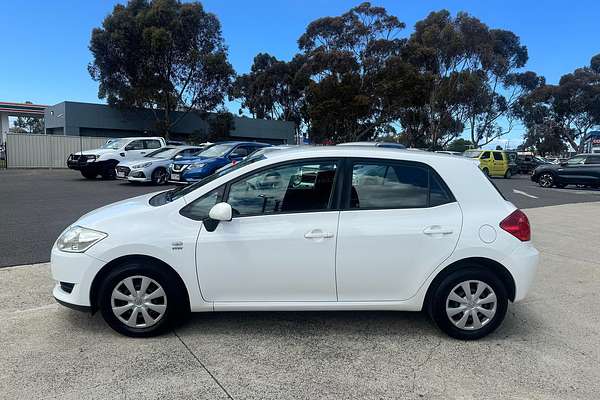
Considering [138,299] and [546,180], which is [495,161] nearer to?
[546,180]

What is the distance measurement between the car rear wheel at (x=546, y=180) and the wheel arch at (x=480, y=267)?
21.5 meters

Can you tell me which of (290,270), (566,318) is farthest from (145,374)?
(566,318)

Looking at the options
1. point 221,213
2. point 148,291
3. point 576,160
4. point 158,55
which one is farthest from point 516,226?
point 158,55

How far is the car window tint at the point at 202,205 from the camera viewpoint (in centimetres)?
393

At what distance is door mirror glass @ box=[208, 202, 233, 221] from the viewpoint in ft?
12.3

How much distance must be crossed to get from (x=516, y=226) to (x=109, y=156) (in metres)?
18.3

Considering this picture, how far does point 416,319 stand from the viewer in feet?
14.9

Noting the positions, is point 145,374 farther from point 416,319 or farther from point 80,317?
point 416,319

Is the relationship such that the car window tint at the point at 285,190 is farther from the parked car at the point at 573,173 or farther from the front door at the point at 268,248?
the parked car at the point at 573,173

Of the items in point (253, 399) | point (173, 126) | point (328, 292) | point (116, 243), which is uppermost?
point (173, 126)

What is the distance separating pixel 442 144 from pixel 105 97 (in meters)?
33.1

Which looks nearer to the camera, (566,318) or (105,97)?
(566,318)

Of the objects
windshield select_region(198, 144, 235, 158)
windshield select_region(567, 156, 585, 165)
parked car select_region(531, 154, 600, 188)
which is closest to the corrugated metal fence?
windshield select_region(198, 144, 235, 158)

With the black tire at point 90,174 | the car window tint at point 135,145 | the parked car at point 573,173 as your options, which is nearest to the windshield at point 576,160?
the parked car at point 573,173
